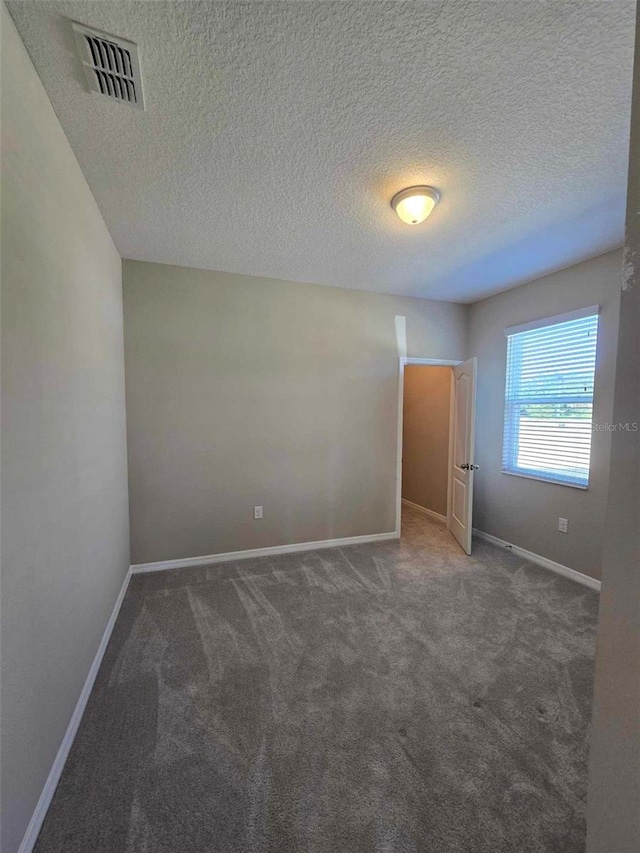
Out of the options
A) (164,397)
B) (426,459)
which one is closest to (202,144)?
(164,397)

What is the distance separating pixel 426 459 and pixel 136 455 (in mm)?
3672

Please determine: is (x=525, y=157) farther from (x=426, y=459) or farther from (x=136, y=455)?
(x=426, y=459)

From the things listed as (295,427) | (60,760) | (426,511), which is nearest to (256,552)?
(295,427)

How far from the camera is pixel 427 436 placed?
484cm

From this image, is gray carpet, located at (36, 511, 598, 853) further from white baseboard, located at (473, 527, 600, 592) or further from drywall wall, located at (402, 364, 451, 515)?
drywall wall, located at (402, 364, 451, 515)

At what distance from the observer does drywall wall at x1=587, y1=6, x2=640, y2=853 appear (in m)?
0.67

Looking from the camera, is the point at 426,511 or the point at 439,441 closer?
the point at 439,441

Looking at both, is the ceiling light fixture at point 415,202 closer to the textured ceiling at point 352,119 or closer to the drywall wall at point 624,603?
the textured ceiling at point 352,119

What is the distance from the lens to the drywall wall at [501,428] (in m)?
2.75

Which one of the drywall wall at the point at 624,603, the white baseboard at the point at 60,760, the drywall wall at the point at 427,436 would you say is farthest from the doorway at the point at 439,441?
the white baseboard at the point at 60,760

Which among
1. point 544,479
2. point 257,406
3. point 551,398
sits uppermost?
point 551,398

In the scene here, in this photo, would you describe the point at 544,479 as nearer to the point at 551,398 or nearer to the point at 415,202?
the point at 551,398

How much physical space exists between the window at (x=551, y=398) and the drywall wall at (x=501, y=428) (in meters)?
0.07

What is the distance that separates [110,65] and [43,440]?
143 centimetres
